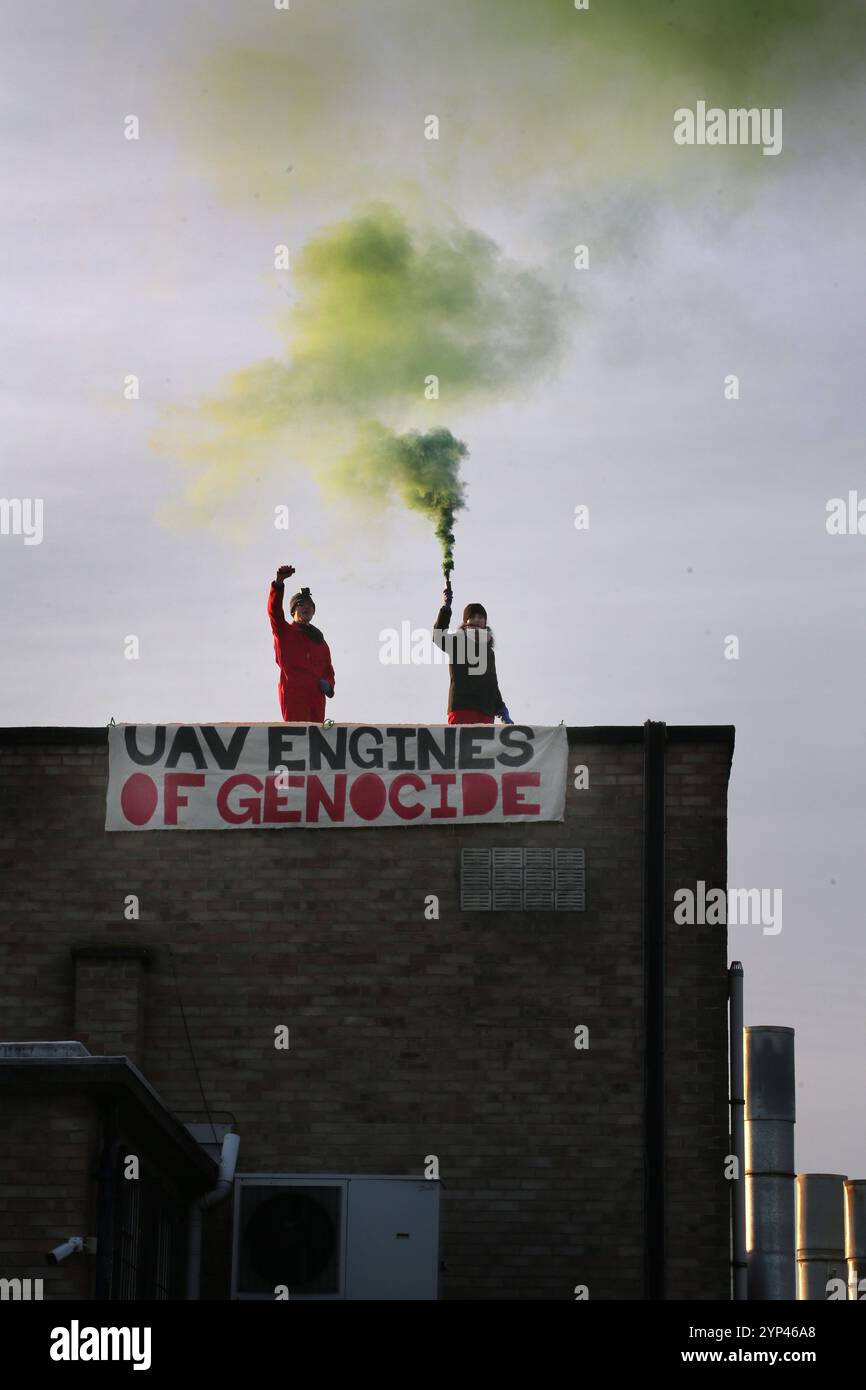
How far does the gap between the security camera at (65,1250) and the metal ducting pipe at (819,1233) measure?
2851 centimetres

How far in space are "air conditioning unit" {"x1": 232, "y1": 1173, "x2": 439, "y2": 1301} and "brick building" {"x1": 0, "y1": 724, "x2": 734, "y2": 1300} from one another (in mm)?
501

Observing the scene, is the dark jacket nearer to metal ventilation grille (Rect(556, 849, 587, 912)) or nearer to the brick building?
the brick building

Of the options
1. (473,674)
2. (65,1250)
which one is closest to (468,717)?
(473,674)

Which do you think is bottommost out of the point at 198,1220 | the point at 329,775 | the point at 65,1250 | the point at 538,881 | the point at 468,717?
the point at 65,1250

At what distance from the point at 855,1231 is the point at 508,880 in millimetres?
24442

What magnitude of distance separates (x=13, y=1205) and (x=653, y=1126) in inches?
276

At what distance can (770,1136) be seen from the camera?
23.0m

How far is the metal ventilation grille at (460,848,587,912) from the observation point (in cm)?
2014

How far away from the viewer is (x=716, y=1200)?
19.3 m

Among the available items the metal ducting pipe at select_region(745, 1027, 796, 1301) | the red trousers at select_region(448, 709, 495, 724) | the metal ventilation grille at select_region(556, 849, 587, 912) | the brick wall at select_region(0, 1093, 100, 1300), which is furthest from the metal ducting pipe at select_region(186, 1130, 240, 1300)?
the metal ducting pipe at select_region(745, 1027, 796, 1301)

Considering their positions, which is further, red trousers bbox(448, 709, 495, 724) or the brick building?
red trousers bbox(448, 709, 495, 724)

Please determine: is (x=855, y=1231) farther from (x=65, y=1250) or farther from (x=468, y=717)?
(x=65, y=1250)

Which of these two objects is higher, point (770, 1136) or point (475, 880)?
point (475, 880)
